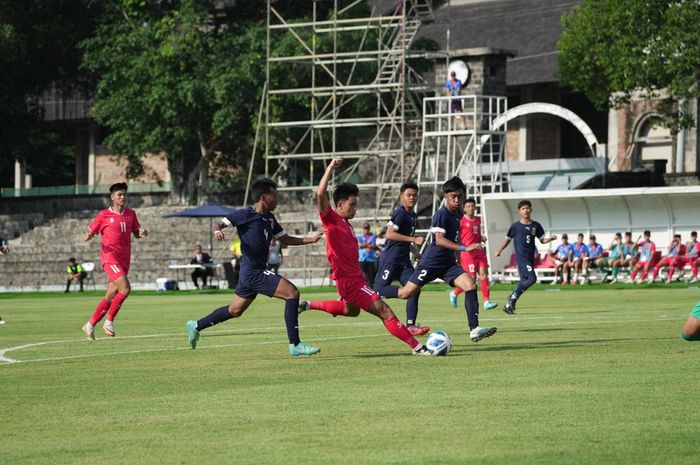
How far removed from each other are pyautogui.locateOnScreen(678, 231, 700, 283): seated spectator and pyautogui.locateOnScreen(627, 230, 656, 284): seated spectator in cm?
87

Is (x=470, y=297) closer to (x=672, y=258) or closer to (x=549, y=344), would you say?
(x=549, y=344)

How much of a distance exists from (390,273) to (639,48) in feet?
95.5

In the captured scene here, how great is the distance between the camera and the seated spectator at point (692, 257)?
1569 inches

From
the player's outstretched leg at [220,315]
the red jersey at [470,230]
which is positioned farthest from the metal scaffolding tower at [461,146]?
the player's outstretched leg at [220,315]

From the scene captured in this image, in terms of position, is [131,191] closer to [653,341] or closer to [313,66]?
[313,66]

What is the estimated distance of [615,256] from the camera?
137 ft

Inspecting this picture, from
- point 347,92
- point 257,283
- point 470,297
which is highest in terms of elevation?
point 347,92

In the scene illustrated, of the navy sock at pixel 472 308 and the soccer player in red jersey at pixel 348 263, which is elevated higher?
the soccer player in red jersey at pixel 348 263

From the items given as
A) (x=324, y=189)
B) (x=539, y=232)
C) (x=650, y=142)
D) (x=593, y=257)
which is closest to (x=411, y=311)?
(x=324, y=189)

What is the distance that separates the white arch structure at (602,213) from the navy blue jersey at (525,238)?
1586cm

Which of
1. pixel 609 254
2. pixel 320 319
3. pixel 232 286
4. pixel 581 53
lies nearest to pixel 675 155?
pixel 581 53

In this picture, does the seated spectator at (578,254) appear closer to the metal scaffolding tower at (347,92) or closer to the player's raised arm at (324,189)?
the metal scaffolding tower at (347,92)

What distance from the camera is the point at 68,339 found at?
19.6 metres

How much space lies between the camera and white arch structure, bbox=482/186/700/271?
42.0 metres
